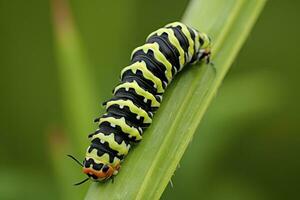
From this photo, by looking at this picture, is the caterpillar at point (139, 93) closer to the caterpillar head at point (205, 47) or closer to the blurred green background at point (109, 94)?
the caterpillar head at point (205, 47)

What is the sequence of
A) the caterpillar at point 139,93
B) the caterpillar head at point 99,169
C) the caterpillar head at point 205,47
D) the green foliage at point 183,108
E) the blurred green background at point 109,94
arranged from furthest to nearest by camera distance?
→ the blurred green background at point 109,94 → the caterpillar head at point 205,47 → the caterpillar at point 139,93 → the caterpillar head at point 99,169 → the green foliage at point 183,108

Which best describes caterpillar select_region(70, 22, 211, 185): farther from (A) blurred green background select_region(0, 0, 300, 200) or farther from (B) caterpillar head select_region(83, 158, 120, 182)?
(A) blurred green background select_region(0, 0, 300, 200)

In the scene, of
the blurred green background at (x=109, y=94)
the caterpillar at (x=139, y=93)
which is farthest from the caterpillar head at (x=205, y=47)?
the blurred green background at (x=109, y=94)

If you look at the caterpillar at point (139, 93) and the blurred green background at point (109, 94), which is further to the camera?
the blurred green background at point (109, 94)

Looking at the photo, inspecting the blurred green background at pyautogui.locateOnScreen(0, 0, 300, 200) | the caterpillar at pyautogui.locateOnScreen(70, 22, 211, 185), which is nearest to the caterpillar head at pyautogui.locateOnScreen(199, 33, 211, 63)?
the caterpillar at pyautogui.locateOnScreen(70, 22, 211, 185)

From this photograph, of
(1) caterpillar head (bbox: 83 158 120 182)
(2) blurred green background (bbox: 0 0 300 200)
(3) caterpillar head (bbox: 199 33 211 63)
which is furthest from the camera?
(2) blurred green background (bbox: 0 0 300 200)

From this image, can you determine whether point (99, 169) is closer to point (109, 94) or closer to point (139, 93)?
point (139, 93)

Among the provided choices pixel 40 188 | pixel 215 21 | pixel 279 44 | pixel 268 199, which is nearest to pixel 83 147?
pixel 40 188

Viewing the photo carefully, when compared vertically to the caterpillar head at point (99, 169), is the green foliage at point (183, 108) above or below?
above

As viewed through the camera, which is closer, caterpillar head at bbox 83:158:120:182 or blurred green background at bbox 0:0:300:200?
caterpillar head at bbox 83:158:120:182
